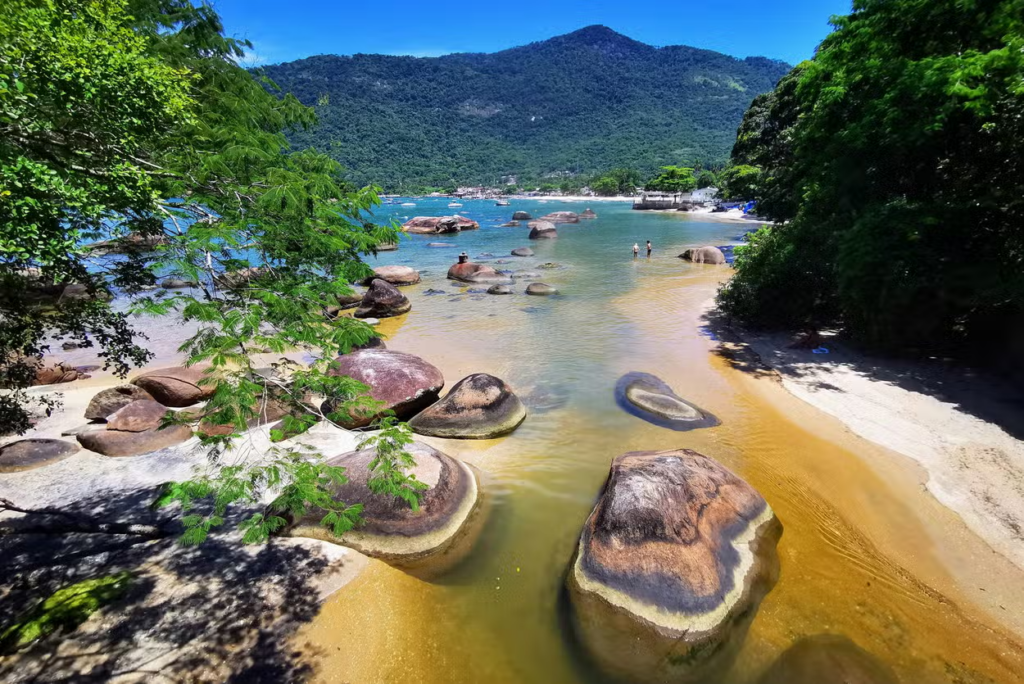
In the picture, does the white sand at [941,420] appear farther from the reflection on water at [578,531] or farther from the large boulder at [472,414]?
the large boulder at [472,414]

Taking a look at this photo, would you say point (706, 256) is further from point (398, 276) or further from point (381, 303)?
point (381, 303)

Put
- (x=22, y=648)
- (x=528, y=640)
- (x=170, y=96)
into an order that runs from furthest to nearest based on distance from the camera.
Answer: (x=528, y=640) < (x=22, y=648) < (x=170, y=96)

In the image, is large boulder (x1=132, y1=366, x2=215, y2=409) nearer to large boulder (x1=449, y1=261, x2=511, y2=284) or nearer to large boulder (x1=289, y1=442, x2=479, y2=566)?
large boulder (x1=289, y1=442, x2=479, y2=566)

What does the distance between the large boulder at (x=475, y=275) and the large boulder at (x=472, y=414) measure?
1837 centimetres

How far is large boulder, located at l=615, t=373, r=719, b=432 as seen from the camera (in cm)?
1073

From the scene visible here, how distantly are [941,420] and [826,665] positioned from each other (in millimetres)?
7440

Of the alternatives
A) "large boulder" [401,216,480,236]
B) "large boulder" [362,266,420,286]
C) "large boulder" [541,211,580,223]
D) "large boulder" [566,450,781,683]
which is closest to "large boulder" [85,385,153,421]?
"large boulder" [566,450,781,683]

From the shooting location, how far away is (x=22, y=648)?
5.10m

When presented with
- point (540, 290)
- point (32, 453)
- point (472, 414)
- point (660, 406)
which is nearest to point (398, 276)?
point (540, 290)

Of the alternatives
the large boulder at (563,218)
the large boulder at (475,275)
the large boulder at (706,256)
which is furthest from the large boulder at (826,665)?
the large boulder at (563,218)

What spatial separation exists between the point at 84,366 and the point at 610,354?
1866cm

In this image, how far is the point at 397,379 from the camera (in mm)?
11438

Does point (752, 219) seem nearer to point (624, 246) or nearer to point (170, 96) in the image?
point (624, 246)

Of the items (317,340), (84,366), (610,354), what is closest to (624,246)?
(610,354)
